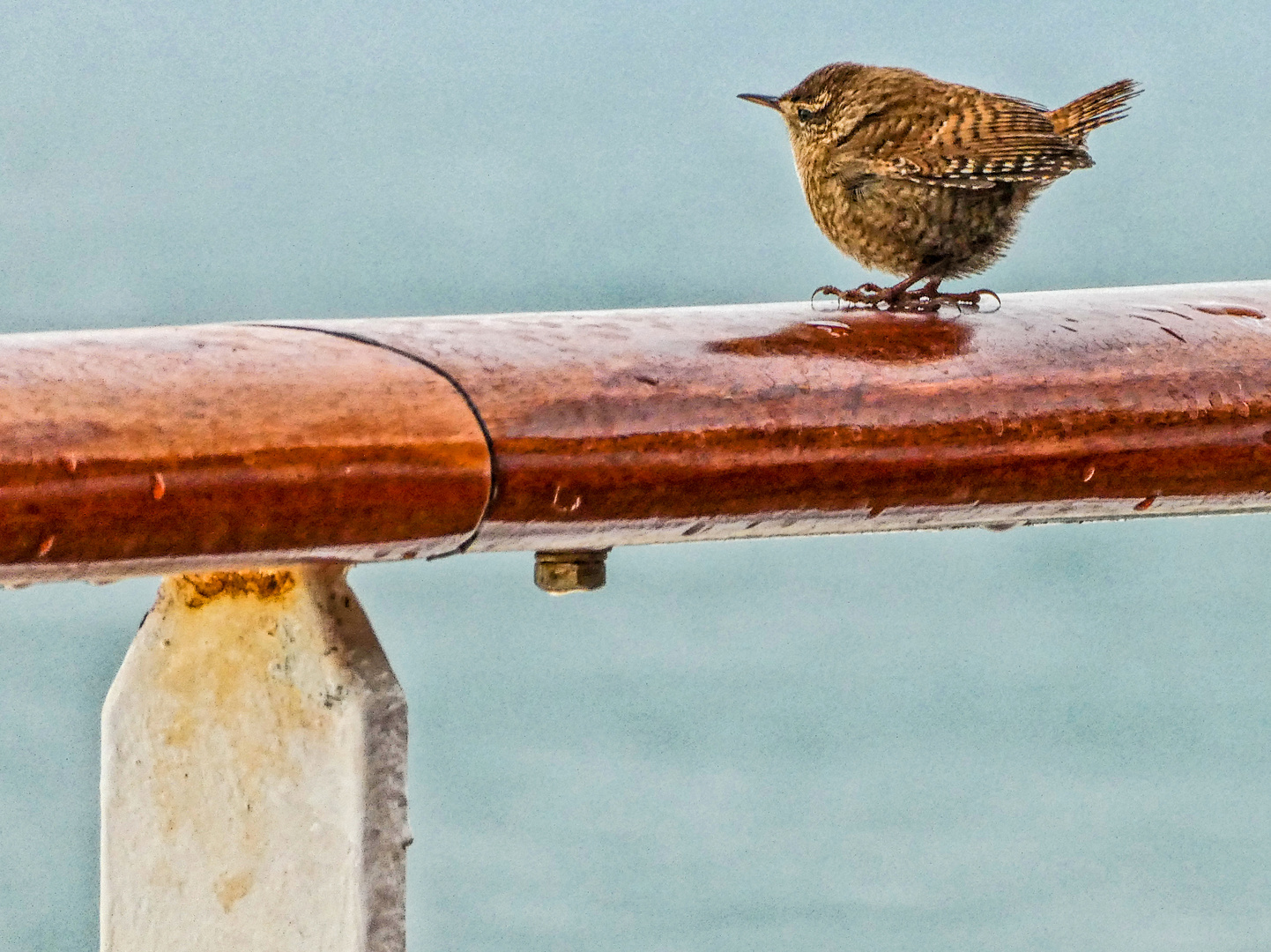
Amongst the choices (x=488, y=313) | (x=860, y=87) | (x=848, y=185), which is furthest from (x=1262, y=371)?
(x=860, y=87)

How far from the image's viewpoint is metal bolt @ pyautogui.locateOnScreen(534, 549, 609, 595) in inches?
33.8

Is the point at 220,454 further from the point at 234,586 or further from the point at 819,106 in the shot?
the point at 819,106

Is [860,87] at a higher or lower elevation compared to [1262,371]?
higher

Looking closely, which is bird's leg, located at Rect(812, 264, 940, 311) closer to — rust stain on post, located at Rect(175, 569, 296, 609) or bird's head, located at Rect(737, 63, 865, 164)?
bird's head, located at Rect(737, 63, 865, 164)

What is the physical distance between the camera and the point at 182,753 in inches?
31.4

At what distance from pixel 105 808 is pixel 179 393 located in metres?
0.20

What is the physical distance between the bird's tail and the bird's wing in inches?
1.0

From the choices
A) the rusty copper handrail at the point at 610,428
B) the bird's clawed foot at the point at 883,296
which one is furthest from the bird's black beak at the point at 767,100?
the rusty copper handrail at the point at 610,428

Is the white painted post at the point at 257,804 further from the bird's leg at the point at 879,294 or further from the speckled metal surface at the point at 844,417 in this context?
the bird's leg at the point at 879,294

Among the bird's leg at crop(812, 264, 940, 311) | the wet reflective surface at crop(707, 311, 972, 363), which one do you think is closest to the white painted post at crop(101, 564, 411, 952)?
the wet reflective surface at crop(707, 311, 972, 363)

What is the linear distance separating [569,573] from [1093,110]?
1.84 metres

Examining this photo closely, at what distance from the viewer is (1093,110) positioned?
2500 millimetres

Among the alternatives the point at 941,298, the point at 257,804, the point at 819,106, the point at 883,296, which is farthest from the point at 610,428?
the point at 819,106

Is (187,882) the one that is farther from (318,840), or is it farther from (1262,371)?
(1262,371)
